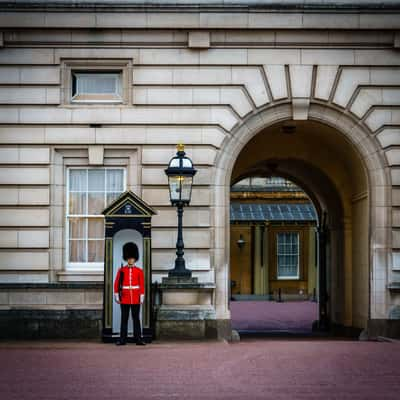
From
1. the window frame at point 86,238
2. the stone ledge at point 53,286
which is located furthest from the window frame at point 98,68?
the stone ledge at point 53,286

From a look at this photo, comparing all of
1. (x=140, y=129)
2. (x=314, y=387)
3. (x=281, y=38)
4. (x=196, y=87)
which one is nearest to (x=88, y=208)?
(x=140, y=129)

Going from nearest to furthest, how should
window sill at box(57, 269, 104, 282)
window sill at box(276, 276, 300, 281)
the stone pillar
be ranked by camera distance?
the stone pillar
window sill at box(57, 269, 104, 282)
window sill at box(276, 276, 300, 281)

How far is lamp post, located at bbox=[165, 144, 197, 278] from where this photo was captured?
679 inches

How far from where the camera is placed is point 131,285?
16438 millimetres

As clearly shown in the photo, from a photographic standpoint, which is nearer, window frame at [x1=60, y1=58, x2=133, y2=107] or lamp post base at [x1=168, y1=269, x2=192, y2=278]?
lamp post base at [x1=168, y1=269, x2=192, y2=278]

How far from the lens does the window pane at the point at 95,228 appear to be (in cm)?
1842

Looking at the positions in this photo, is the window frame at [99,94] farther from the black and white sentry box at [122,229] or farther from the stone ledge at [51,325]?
the stone ledge at [51,325]

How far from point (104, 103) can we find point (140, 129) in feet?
2.68

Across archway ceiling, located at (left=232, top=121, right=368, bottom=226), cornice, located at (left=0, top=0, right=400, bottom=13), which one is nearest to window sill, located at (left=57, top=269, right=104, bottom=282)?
archway ceiling, located at (left=232, top=121, right=368, bottom=226)

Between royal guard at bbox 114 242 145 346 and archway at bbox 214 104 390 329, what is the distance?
1.98 metres

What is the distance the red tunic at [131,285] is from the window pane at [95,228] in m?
2.03

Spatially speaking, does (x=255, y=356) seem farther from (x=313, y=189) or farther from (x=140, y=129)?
(x=313, y=189)

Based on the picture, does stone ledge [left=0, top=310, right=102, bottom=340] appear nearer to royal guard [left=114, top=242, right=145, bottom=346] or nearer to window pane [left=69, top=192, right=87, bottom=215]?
royal guard [left=114, top=242, right=145, bottom=346]

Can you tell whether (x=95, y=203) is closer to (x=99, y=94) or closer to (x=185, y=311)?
(x=99, y=94)
